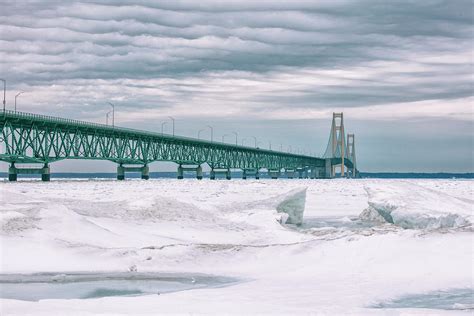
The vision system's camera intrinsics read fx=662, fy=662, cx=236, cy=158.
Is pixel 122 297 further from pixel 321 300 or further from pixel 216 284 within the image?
pixel 321 300

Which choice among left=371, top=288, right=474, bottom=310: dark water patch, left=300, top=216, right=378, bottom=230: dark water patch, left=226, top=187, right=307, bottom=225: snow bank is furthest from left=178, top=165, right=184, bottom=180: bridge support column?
left=371, top=288, right=474, bottom=310: dark water patch

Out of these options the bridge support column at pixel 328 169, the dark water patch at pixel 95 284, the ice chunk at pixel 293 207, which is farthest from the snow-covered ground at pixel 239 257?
the bridge support column at pixel 328 169

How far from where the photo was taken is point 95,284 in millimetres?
12711

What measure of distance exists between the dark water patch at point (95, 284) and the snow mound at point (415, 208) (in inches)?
413

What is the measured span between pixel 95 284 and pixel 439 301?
6.32m

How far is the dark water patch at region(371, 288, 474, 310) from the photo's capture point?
10242mm

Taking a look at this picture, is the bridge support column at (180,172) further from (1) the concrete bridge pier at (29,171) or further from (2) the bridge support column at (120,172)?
(1) the concrete bridge pier at (29,171)

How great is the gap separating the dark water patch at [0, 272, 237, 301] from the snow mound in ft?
34.4

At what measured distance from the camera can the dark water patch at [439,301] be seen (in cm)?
1024

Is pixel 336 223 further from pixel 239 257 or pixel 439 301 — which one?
pixel 439 301

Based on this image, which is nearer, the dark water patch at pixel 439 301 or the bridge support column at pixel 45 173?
the dark water patch at pixel 439 301

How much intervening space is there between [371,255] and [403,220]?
10694mm

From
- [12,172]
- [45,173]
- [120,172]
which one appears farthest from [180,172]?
[12,172]

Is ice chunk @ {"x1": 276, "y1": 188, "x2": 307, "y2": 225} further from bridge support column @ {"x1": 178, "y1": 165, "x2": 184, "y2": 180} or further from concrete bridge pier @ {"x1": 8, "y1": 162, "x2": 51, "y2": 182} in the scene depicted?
bridge support column @ {"x1": 178, "y1": 165, "x2": 184, "y2": 180}
